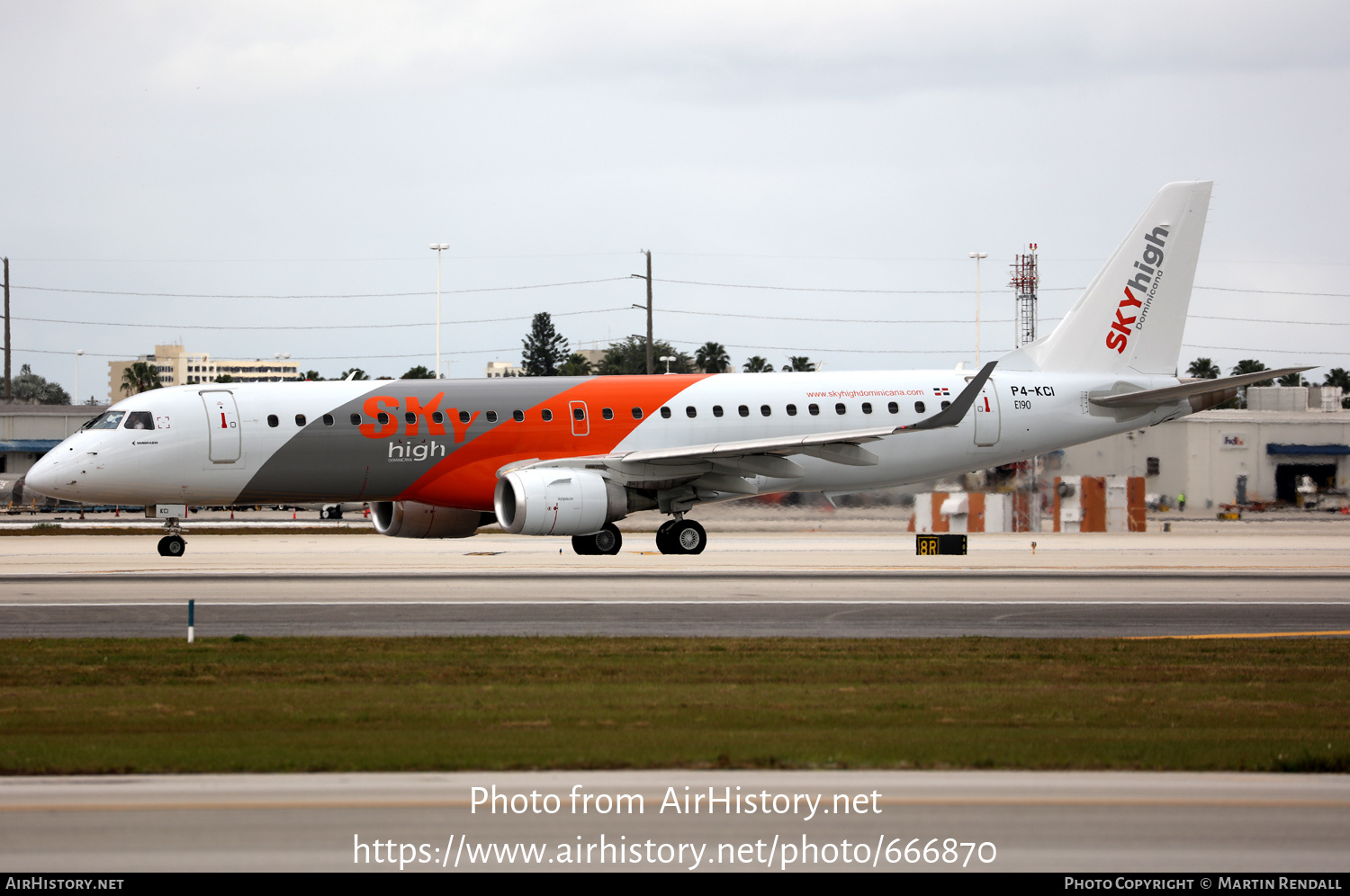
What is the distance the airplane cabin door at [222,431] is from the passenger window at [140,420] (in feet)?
3.93

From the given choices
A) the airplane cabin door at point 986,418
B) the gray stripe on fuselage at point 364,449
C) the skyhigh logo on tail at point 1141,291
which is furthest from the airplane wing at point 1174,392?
the gray stripe on fuselage at point 364,449

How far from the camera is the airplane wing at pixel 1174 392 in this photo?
32.2 meters

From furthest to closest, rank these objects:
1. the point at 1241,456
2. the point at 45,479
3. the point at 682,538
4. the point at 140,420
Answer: the point at 1241,456 → the point at 682,538 → the point at 140,420 → the point at 45,479

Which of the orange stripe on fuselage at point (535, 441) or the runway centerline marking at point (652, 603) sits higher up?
the orange stripe on fuselage at point (535, 441)

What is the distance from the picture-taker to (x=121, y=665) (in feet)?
51.0

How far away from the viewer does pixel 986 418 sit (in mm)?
34719

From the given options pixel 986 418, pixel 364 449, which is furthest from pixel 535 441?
pixel 986 418

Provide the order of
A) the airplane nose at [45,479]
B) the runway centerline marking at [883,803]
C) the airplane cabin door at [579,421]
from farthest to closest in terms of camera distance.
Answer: the airplane cabin door at [579,421] < the airplane nose at [45,479] < the runway centerline marking at [883,803]

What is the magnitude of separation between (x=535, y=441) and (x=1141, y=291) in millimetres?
16881

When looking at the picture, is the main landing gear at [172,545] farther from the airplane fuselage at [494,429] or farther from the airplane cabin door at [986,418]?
the airplane cabin door at [986,418]

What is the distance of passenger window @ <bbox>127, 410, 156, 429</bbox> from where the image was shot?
99.5 feet

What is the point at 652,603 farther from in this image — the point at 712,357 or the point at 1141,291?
the point at 712,357
